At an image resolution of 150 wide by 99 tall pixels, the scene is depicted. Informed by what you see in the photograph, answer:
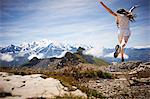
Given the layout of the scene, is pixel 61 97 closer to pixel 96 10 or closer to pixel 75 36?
pixel 75 36

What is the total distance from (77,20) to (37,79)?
1.24 metres

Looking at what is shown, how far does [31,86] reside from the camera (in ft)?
14.4

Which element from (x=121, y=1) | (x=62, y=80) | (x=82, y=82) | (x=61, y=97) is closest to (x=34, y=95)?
(x=61, y=97)

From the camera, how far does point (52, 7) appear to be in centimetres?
498

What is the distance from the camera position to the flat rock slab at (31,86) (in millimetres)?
4090

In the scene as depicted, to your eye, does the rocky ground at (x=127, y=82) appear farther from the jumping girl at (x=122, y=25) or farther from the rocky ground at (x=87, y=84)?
the jumping girl at (x=122, y=25)

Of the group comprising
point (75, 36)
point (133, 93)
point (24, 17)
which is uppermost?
point (24, 17)

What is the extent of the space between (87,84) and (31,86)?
98 cm

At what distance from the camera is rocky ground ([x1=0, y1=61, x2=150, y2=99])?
420 cm

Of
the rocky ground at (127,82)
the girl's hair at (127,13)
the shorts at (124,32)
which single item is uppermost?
the girl's hair at (127,13)

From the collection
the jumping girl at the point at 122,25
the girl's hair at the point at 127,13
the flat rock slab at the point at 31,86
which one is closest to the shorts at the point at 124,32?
the jumping girl at the point at 122,25

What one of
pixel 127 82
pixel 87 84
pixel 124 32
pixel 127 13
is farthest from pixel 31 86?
pixel 127 13

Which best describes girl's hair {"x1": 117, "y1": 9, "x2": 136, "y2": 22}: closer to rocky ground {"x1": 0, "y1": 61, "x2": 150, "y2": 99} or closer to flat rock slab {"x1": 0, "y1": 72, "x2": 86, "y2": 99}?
rocky ground {"x1": 0, "y1": 61, "x2": 150, "y2": 99}

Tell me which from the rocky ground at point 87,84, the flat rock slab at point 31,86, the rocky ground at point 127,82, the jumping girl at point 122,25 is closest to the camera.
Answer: the flat rock slab at point 31,86
